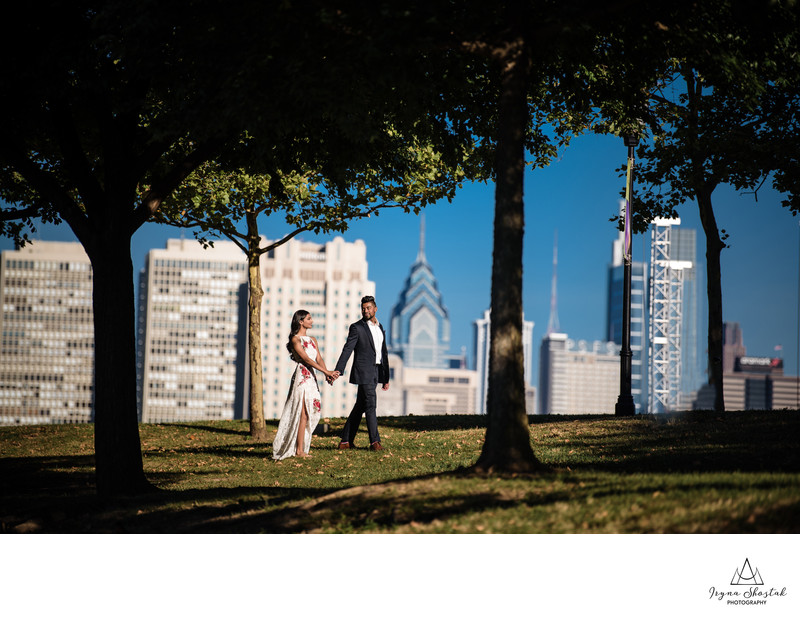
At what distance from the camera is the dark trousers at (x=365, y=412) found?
13.7 metres

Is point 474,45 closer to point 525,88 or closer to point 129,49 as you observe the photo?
point 525,88

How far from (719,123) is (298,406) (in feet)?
36.4

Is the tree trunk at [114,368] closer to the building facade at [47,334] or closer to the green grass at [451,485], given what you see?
the green grass at [451,485]

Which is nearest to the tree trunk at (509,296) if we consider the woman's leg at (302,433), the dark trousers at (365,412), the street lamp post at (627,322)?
the dark trousers at (365,412)

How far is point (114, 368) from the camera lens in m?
10.5

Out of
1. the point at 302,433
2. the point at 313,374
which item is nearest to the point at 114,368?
the point at 313,374

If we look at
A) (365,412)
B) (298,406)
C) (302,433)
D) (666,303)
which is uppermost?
(666,303)

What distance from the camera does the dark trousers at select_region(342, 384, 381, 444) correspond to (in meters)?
13.7

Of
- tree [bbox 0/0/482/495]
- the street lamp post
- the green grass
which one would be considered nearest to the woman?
the green grass

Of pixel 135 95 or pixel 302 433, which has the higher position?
pixel 135 95

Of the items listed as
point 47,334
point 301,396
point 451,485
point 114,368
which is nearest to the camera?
point 451,485

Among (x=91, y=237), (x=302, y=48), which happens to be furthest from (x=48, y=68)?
(x=302, y=48)
